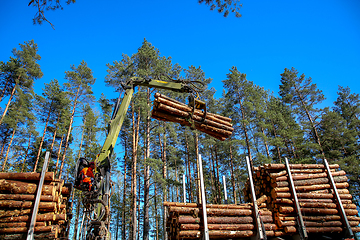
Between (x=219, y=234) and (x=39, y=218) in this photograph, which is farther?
(x=219, y=234)

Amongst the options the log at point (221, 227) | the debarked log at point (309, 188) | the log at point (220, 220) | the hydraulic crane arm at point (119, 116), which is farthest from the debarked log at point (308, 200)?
the hydraulic crane arm at point (119, 116)

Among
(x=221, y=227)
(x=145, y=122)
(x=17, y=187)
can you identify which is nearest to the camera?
(x=17, y=187)

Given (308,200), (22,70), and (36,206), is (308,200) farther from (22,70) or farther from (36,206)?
(22,70)

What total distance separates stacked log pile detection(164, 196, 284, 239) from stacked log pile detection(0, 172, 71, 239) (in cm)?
314

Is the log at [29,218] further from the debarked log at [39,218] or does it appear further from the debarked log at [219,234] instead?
the debarked log at [219,234]

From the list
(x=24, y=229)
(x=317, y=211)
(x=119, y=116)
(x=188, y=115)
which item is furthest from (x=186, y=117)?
(x=317, y=211)

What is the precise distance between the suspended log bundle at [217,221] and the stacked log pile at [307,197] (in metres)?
0.63

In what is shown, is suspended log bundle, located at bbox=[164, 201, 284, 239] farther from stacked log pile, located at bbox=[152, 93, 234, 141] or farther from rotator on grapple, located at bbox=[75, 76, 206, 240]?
stacked log pile, located at bbox=[152, 93, 234, 141]

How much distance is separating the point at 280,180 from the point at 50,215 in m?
7.15

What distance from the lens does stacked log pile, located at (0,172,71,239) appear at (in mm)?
4898

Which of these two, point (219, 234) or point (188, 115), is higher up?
point (188, 115)

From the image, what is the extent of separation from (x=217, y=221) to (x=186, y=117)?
3.12 meters

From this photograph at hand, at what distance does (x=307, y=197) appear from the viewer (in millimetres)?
7012

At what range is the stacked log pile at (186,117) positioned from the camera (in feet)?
18.5
